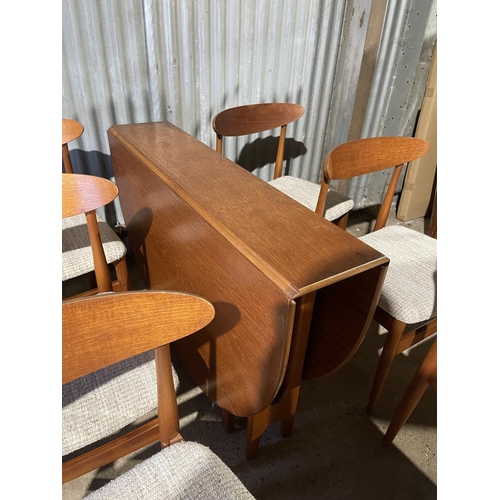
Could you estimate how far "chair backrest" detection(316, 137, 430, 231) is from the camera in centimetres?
148

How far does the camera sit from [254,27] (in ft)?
6.82

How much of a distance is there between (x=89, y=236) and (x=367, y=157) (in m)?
1.08

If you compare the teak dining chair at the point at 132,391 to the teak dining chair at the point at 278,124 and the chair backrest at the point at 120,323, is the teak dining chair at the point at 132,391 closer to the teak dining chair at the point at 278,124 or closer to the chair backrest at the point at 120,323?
the chair backrest at the point at 120,323

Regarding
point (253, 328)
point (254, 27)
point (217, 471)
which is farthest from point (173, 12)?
point (217, 471)

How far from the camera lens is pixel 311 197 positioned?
193 centimetres

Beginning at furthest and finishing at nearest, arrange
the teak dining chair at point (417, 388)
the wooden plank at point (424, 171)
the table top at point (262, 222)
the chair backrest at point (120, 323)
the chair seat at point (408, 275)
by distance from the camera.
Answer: the wooden plank at point (424, 171), the chair seat at point (408, 275), the teak dining chair at point (417, 388), the table top at point (262, 222), the chair backrest at point (120, 323)

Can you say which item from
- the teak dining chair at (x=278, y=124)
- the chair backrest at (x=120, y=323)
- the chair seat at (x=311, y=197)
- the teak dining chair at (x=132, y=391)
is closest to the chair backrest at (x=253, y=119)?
the teak dining chair at (x=278, y=124)

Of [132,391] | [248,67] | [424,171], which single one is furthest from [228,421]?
[424,171]

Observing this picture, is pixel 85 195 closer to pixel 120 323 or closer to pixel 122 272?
pixel 122 272

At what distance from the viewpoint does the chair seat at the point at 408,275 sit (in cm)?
129

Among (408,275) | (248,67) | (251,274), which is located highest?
(248,67)

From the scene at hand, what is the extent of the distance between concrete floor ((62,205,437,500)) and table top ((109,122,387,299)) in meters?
0.89

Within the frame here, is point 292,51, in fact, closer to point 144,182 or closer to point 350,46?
point 350,46

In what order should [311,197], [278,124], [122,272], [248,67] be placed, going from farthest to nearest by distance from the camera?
1. [248,67]
2. [278,124]
3. [311,197]
4. [122,272]
